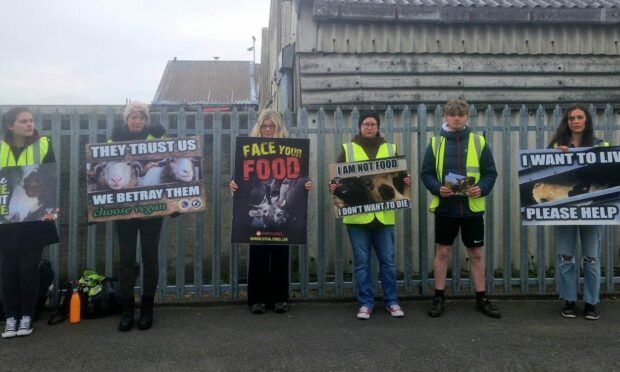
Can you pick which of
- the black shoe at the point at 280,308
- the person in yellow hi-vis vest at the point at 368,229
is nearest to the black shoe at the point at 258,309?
the black shoe at the point at 280,308

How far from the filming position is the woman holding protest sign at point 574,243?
4684 mm

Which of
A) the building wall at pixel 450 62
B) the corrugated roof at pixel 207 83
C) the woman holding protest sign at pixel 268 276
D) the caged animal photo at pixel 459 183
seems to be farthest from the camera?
the corrugated roof at pixel 207 83

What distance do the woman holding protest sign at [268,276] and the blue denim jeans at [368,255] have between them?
2.40 feet

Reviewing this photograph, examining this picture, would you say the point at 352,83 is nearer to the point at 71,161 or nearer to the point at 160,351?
the point at 71,161

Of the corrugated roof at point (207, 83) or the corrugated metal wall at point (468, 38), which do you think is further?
the corrugated roof at point (207, 83)

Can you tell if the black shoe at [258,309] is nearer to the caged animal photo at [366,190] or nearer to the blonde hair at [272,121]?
the caged animal photo at [366,190]

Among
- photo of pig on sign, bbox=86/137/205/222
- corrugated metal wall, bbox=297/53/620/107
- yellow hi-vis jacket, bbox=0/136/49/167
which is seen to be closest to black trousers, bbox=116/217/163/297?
photo of pig on sign, bbox=86/137/205/222

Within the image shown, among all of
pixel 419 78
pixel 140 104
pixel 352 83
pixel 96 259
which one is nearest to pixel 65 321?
pixel 96 259

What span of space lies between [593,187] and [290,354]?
3.22 m

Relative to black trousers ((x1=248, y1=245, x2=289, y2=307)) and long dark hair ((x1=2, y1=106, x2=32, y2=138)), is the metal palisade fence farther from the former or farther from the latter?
long dark hair ((x1=2, y1=106, x2=32, y2=138))

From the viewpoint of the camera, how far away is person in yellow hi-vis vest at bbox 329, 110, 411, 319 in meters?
4.70

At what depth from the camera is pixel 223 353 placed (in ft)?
13.0

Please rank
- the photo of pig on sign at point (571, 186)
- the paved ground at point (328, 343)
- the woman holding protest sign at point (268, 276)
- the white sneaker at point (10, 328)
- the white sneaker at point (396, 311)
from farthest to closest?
the woman holding protest sign at point (268, 276) < the white sneaker at point (396, 311) < the photo of pig on sign at point (571, 186) < the white sneaker at point (10, 328) < the paved ground at point (328, 343)

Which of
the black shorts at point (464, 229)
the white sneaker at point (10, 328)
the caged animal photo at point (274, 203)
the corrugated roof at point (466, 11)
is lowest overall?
the white sneaker at point (10, 328)
